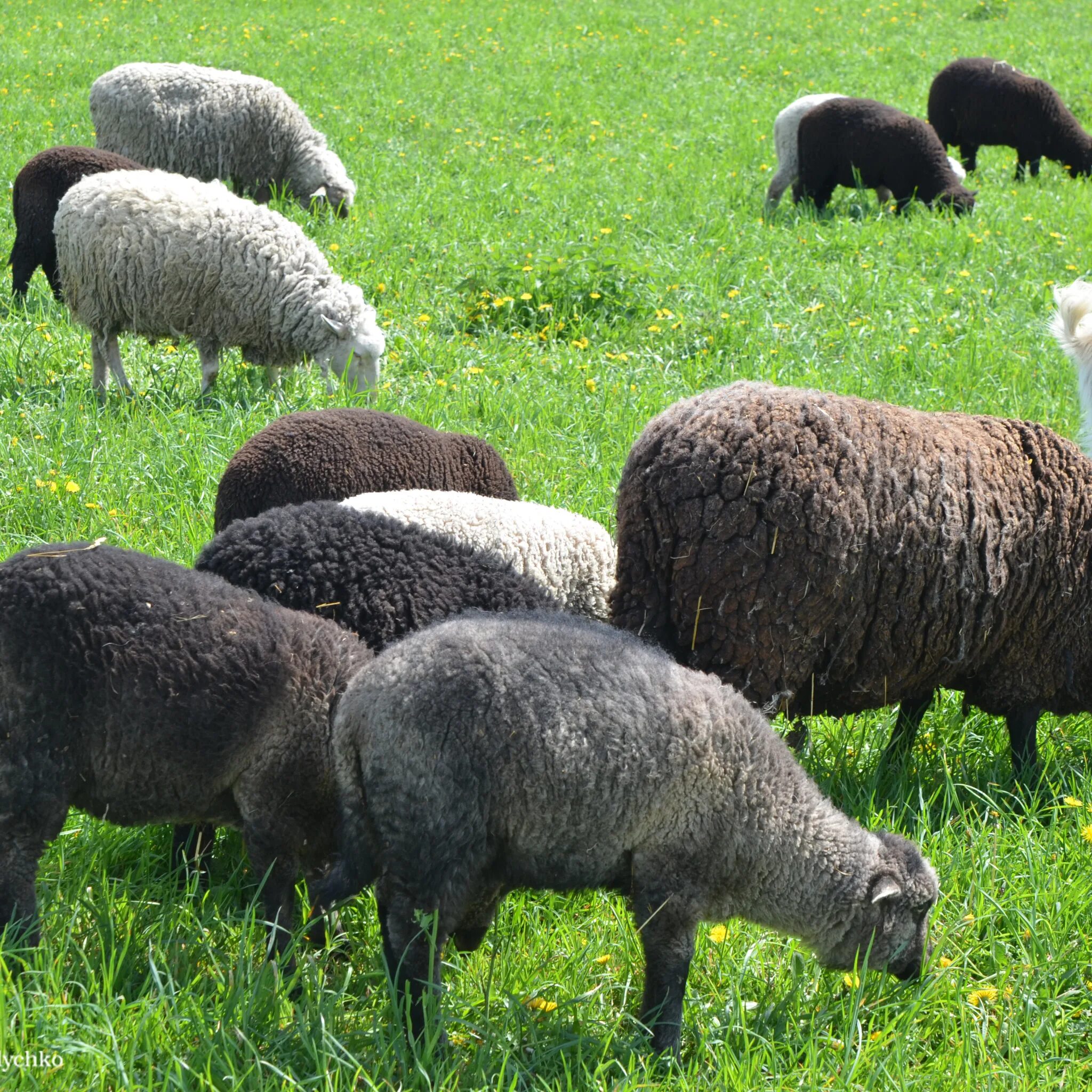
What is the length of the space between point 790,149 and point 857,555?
32.0 feet

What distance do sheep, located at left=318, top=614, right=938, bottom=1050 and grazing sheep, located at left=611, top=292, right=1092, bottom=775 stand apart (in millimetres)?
763

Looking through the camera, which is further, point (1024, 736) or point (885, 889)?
point (1024, 736)

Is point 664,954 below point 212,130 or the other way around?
below

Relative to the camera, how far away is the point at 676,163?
1243 cm

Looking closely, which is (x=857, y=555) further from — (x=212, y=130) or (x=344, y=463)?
(x=212, y=130)

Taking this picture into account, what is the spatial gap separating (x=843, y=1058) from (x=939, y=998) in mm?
366

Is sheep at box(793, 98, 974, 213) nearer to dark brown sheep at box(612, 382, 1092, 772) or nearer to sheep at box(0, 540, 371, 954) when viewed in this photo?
dark brown sheep at box(612, 382, 1092, 772)

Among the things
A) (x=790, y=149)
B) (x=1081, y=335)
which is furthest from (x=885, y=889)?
(x=790, y=149)

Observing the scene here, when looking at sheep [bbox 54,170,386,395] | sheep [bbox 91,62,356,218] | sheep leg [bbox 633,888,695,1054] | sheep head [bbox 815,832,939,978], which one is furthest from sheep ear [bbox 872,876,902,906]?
sheep [bbox 91,62,356,218]

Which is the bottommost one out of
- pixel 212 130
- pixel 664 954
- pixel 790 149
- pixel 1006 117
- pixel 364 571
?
pixel 664 954

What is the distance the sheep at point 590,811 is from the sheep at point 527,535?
39.3 inches

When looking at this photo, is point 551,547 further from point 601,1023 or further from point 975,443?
point 601,1023

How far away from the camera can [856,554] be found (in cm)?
364

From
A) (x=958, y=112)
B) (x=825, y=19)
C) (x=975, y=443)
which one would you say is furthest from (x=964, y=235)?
(x=825, y=19)
